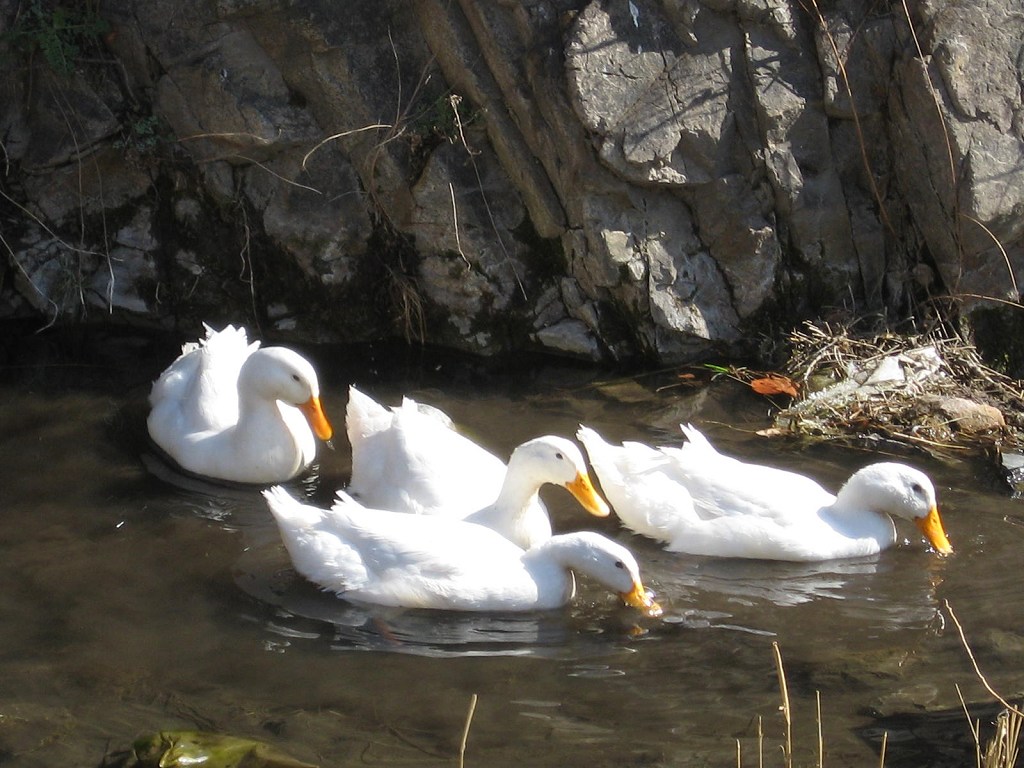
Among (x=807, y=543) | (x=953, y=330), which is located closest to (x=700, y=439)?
(x=807, y=543)

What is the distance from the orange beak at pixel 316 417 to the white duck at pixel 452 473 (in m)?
0.14

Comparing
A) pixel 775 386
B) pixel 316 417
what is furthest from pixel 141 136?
pixel 775 386

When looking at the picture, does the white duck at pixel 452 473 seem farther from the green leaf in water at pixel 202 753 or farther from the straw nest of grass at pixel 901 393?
the green leaf in water at pixel 202 753

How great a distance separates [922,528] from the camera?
541 cm

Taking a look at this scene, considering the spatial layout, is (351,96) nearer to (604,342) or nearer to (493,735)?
(604,342)

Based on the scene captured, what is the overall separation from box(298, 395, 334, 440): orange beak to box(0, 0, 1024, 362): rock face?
159 cm

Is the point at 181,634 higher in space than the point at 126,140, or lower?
lower

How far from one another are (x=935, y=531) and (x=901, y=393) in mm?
1322

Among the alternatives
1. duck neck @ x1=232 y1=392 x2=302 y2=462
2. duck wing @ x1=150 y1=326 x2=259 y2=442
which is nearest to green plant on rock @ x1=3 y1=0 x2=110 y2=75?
duck wing @ x1=150 y1=326 x2=259 y2=442

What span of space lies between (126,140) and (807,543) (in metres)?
4.78

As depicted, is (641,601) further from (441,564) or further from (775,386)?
(775,386)

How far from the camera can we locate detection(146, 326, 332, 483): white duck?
5953mm

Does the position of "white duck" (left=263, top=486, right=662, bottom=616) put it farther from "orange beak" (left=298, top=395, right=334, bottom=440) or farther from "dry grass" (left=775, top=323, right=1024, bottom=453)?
"dry grass" (left=775, top=323, right=1024, bottom=453)

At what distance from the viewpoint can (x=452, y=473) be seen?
5.65m
